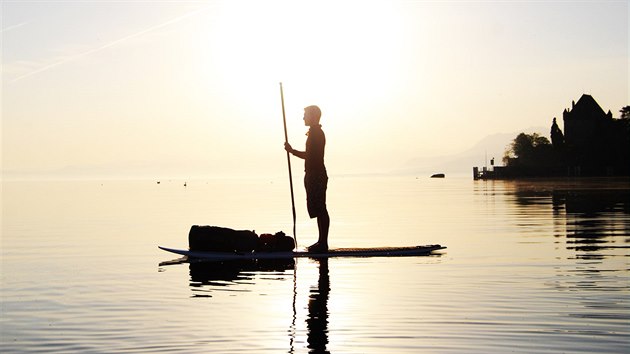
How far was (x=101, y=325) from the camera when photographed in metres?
12.4

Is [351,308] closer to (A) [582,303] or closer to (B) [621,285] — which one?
(A) [582,303]

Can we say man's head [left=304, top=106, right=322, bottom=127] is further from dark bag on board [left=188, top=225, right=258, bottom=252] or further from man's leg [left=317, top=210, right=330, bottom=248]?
dark bag on board [left=188, top=225, right=258, bottom=252]

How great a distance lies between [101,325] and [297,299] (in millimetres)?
3352

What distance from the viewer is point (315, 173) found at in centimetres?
2164

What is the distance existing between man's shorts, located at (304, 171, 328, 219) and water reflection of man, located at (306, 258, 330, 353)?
3.31 m

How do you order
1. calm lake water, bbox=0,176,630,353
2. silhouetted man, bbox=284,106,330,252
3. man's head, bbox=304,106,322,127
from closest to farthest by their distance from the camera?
1. calm lake water, bbox=0,176,630,353
2. silhouetted man, bbox=284,106,330,252
3. man's head, bbox=304,106,322,127

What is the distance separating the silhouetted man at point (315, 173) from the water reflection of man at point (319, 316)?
3.33 metres

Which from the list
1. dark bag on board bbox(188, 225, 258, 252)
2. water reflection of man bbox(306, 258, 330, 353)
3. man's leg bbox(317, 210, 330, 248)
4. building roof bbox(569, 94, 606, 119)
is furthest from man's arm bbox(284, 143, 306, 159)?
building roof bbox(569, 94, 606, 119)

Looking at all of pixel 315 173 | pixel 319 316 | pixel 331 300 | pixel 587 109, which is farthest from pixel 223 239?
pixel 587 109

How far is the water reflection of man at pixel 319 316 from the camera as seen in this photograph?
10.9 metres

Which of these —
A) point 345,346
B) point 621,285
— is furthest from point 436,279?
point 345,346

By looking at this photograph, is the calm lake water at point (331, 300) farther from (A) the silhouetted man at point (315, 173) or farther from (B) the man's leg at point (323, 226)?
(A) the silhouetted man at point (315, 173)

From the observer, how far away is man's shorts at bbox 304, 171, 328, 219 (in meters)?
21.4

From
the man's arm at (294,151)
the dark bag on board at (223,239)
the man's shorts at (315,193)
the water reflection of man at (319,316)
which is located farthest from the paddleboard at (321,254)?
the water reflection of man at (319,316)
